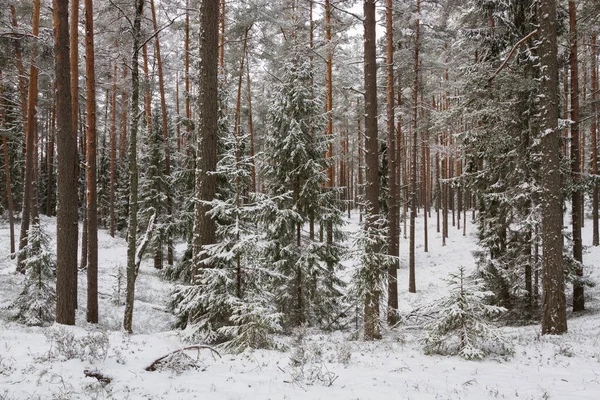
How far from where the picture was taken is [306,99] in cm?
1273

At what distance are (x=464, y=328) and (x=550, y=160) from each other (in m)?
4.84

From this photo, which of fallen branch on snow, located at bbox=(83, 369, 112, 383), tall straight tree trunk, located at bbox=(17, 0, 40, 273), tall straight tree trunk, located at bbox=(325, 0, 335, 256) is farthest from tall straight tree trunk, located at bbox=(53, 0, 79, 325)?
tall straight tree trunk, located at bbox=(325, 0, 335, 256)

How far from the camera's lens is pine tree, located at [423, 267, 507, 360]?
716 cm

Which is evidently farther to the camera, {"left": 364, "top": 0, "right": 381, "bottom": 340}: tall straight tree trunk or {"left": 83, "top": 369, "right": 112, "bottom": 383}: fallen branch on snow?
{"left": 364, "top": 0, "right": 381, "bottom": 340}: tall straight tree trunk

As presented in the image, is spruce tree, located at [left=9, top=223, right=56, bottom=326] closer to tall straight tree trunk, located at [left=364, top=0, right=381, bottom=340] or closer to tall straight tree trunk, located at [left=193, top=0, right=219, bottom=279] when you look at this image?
tall straight tree trunk, located at [left=193, top=0, right=219, bottom=279]

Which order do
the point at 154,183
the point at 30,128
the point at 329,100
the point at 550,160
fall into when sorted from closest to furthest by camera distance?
the point at 550,160, the point at 30,128, the point at 329,100, the point at 154,183

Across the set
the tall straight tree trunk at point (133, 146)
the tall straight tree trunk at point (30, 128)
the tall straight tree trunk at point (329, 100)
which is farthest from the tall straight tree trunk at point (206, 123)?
the tall straight tree trunk at point (30, 128)

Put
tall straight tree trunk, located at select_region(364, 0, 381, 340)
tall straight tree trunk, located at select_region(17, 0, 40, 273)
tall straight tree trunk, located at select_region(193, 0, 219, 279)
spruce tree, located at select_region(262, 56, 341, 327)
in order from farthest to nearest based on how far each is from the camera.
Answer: tall straight tree trunk, located at select_region(17, 0, 40, 273), spruce tree, located at select_region(262, 56, 341, 327), tall straight tree trunk, located at select_region(364, 0, 381, 340), tall straight tree trunk, located at select_region(193, 0, 219, 279)

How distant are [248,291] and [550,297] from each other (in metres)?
7.61

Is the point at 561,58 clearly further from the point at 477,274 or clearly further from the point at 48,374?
the point at 48,374

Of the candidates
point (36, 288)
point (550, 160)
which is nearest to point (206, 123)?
point (550, 160)

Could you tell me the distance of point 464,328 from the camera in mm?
7305

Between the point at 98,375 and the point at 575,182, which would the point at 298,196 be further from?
the point at 575,182

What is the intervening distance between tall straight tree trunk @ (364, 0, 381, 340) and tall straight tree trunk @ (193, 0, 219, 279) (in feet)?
13.0
